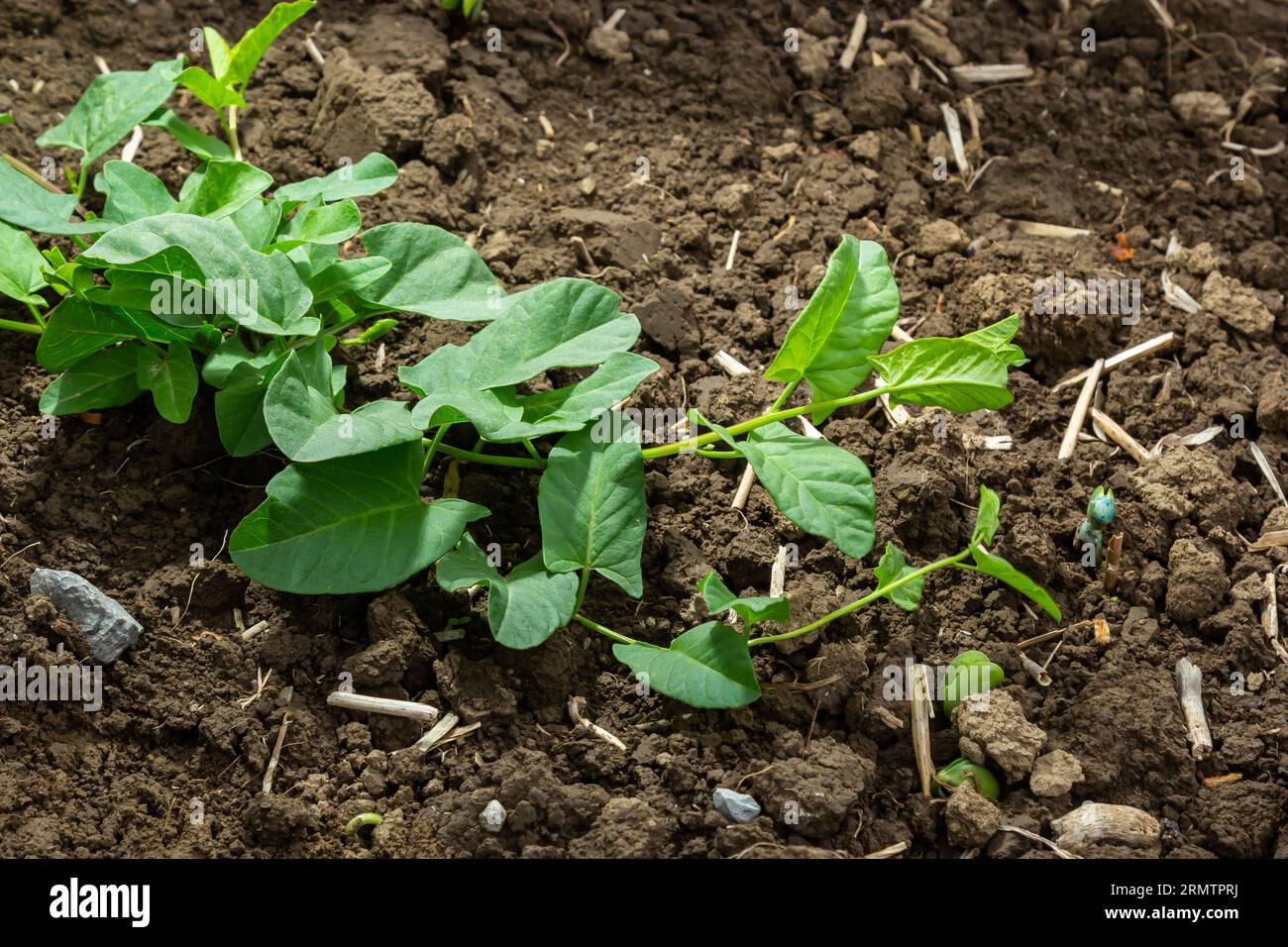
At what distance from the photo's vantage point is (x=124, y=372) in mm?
2148

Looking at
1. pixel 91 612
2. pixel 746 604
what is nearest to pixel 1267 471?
pixel 746 604

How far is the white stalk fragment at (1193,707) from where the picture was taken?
203cm

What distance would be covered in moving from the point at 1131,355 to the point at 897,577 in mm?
897

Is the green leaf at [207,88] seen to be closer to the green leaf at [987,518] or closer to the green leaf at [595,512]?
the green leaf at [595,512]

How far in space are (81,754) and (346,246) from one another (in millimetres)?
1148

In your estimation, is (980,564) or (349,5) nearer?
(980,564)

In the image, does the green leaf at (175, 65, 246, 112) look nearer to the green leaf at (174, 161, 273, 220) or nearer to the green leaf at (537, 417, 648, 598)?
the green leaf at (174, 161, 273, 220)

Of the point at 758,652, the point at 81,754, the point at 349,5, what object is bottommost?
the point at 81,754

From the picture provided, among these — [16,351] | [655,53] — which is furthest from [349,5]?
[16,351]

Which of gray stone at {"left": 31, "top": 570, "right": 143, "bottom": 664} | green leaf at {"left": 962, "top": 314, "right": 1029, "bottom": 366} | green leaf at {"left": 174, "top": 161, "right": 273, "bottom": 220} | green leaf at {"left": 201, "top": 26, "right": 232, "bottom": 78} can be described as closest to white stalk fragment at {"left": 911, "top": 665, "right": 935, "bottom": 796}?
green leaf at {"left": 962, "top": 314, "right": 1029, "bottom": 366}

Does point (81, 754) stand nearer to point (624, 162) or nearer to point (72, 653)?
point (72, 653)

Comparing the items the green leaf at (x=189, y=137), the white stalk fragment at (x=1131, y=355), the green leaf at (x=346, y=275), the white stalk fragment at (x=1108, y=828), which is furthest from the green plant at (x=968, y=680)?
the green leaf at (x=189, y=137)

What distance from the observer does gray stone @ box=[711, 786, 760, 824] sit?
186 cm

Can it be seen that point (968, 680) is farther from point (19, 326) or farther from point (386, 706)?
point (19, 326)
